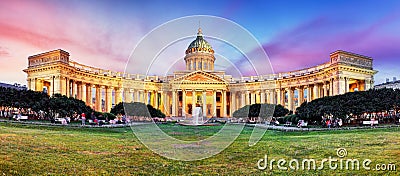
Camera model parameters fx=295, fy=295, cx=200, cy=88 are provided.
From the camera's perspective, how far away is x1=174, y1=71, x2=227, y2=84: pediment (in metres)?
80.4

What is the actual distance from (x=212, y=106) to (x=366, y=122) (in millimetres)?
56057

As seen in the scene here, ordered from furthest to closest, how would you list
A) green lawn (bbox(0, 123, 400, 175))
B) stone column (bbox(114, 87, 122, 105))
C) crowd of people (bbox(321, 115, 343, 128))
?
stone column (bbox(114, 87, 122, 105)) → crowd of people (bbox(321, 115, 343, 128)) → green lawn (bbox(0, 123, 400, 175))

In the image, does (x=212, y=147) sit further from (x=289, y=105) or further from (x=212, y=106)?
(x=212, y=106)

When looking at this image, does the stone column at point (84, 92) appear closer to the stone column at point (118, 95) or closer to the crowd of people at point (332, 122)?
the stone column at point (118, 95)

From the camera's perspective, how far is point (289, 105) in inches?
2945

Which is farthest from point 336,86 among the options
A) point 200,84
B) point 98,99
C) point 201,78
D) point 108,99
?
point 98,99

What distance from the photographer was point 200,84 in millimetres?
81812

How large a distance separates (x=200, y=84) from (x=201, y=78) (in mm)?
1689

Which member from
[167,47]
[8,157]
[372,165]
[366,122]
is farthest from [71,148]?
[366,122]

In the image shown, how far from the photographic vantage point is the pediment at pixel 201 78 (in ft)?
264

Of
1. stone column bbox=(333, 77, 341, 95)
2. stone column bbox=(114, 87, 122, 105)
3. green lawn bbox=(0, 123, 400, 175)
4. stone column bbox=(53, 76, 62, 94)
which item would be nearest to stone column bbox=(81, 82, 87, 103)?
stone column bbox=(114, 87, 122, 105)

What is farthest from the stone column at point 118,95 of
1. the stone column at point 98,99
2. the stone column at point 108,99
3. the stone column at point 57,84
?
the stone column at point 57,84

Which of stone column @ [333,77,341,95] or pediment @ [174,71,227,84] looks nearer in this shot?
stone column @ [333,77,341,95]

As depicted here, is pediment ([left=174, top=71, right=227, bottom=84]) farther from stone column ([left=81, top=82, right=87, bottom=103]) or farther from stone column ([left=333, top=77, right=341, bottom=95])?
stone column ([left=333, top=77, right=341, bottom=95])
